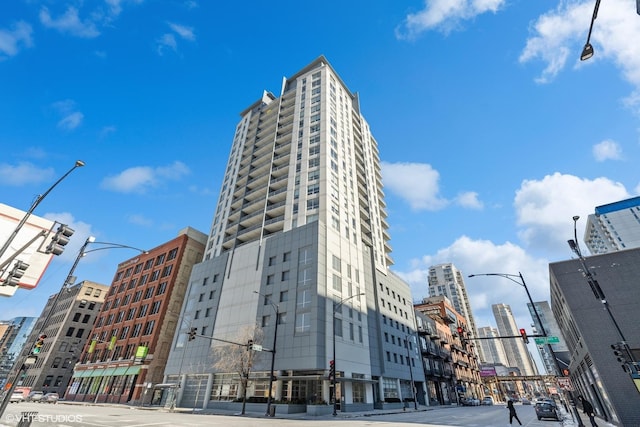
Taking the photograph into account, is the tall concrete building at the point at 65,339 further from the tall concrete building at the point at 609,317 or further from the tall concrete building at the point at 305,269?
the tall concrete building at the point at 609,317

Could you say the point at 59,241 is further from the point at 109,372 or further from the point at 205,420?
the point at 109,372

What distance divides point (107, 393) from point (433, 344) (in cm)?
6689

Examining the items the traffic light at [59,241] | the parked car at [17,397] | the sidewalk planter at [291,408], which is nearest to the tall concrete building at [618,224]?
the sidewalk planter at [291,408]

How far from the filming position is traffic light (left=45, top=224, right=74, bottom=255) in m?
13.3

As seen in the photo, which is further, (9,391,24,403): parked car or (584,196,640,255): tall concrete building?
(584,196,640,255): tall concrete building

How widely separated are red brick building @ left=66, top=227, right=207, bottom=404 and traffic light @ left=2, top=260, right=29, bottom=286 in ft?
134

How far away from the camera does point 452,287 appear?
14875 cm

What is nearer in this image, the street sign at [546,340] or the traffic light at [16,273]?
the traffic light at [16,273]

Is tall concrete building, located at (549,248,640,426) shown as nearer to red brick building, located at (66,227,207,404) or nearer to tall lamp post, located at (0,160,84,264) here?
tall lamp post, located at (0,160,84,264)

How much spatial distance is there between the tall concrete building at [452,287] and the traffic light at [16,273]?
15486 cm

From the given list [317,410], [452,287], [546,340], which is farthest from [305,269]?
[452,287]

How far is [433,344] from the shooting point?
7031 centimetres

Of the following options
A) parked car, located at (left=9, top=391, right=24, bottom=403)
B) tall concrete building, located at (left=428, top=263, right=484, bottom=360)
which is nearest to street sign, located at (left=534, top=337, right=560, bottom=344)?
parked car, located at (left=9, top=391, right=24, bottom=403)

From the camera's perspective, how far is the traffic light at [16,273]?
12258mm
